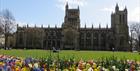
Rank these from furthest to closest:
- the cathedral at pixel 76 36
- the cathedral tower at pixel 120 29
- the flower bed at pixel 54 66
Result: 1. the cathedral tower at pixel 120 29
2. the cathedral at pixel 76 36
3. the flower bed at pixel 54 66

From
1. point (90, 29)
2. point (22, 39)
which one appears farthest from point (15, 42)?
point (90, 29)

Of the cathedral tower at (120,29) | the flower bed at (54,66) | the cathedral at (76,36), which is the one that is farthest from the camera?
the cathedral tower at (120,29)

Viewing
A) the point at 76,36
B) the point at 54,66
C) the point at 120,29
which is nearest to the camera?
the point at 54,66

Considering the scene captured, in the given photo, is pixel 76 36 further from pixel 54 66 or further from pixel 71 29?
pixel 54 66

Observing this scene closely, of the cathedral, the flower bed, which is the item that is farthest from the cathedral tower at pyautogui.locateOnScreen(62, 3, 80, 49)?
the flower bed

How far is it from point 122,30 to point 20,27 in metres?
39.2

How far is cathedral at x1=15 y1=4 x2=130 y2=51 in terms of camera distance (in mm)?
122000

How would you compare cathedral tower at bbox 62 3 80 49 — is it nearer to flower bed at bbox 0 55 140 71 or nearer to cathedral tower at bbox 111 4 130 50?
cathedral tower at bbox 111 4 130 50

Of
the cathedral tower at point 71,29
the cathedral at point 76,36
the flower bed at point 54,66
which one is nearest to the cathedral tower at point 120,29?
the cathedral at point 76,36

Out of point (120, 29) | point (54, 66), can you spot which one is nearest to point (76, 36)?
point (120, 29)

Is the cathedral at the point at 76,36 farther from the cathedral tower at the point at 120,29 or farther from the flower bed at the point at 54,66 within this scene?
the flower bed at the point at 54,66

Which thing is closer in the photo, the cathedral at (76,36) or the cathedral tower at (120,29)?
the cathedral at (76,36)

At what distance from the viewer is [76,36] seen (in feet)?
406

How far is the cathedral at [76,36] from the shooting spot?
122000 millimetres
